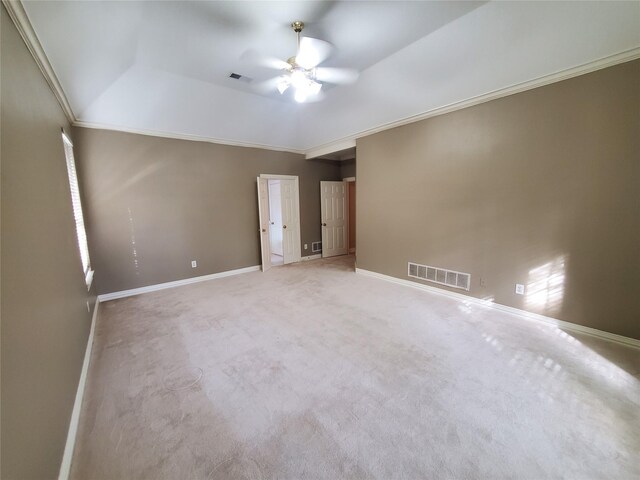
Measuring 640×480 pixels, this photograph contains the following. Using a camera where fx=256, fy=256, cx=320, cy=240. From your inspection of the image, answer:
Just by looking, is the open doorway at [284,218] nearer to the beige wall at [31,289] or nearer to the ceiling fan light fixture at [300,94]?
the ceiling fan light fixture at [300,94]

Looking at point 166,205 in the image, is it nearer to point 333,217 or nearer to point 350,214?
point 333,217

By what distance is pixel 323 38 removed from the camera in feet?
8.43

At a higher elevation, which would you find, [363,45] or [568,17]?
[363,45]

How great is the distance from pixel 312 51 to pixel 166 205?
11.5ft

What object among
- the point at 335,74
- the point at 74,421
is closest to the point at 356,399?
the point at 74,421

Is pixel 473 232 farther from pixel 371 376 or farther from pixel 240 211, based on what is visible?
pixel 240 211

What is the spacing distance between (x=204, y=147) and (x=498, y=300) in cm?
518

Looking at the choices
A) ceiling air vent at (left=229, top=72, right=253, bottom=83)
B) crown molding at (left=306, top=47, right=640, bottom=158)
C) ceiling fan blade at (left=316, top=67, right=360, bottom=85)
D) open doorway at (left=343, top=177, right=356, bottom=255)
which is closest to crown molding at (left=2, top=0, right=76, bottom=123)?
ceiling air vent at (left=229, top=72, right=253, bottom=83)

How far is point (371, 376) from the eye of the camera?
208cm

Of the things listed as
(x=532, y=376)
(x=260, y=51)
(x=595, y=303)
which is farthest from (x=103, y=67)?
(x=595, y=303)

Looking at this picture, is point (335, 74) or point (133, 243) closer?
point (335, 74)

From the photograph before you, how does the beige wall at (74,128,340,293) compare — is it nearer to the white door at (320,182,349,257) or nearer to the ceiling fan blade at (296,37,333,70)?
the white door at (320,182,349,257)

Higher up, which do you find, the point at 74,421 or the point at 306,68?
the point at 306,68

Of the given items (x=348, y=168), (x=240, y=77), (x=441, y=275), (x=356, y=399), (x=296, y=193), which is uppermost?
(x=240, y=77)
